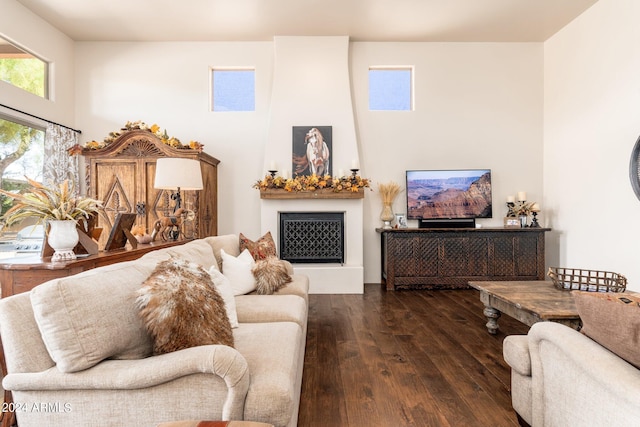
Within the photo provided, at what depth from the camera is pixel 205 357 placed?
46.3 inches

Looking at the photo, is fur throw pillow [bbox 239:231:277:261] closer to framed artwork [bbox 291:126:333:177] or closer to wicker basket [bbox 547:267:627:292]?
framed artwork [bbox 291:126:333:177]

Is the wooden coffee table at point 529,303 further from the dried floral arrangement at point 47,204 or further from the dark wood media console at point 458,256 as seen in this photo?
the dried floral arrangement at point 47,204

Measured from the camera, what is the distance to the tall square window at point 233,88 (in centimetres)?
534

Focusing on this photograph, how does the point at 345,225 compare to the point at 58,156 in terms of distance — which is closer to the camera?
the point at 58,156

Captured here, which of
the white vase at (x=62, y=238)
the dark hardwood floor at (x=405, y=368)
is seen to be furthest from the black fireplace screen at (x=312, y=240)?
the white vase at (x=62, y=238)

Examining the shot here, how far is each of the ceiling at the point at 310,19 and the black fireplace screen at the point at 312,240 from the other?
2630 millimetres

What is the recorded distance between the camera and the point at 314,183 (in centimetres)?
469

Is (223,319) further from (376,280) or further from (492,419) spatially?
(376,280)

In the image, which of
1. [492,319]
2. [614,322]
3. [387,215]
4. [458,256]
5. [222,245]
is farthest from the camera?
[387,215]

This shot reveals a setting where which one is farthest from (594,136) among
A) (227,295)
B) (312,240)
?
(227,295)

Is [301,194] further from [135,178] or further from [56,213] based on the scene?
[56,213]

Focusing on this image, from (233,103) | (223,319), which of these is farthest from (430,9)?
(223,319)

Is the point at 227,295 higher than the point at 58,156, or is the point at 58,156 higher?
the point at 58,156

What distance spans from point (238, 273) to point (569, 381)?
205 cm
